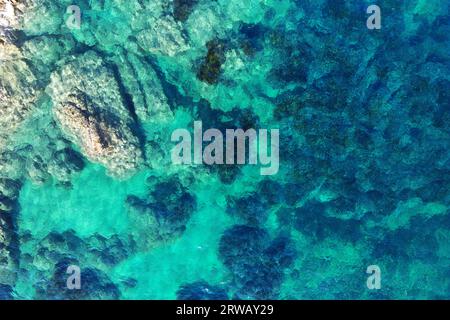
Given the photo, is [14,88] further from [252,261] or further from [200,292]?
[252,261]

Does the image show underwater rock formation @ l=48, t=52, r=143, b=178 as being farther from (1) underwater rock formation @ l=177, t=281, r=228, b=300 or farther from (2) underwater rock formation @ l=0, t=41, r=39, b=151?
(1) underwater rock formation @ l=177, t=281, r=228, b=300

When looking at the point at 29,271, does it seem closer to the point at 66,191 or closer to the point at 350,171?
the point at 66,191

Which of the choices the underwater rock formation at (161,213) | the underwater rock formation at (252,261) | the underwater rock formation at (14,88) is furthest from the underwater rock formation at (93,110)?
the underwater rock formation at (252,261)

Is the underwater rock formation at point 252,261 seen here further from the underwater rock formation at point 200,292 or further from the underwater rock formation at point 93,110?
the underwater rock formation at point 93,110

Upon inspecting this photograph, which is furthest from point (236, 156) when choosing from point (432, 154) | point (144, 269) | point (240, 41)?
point (432, 154)

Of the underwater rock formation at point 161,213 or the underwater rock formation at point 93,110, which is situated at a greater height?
the underwater rock formation at point 93,110

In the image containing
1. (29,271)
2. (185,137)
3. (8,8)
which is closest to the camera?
(8,8)
